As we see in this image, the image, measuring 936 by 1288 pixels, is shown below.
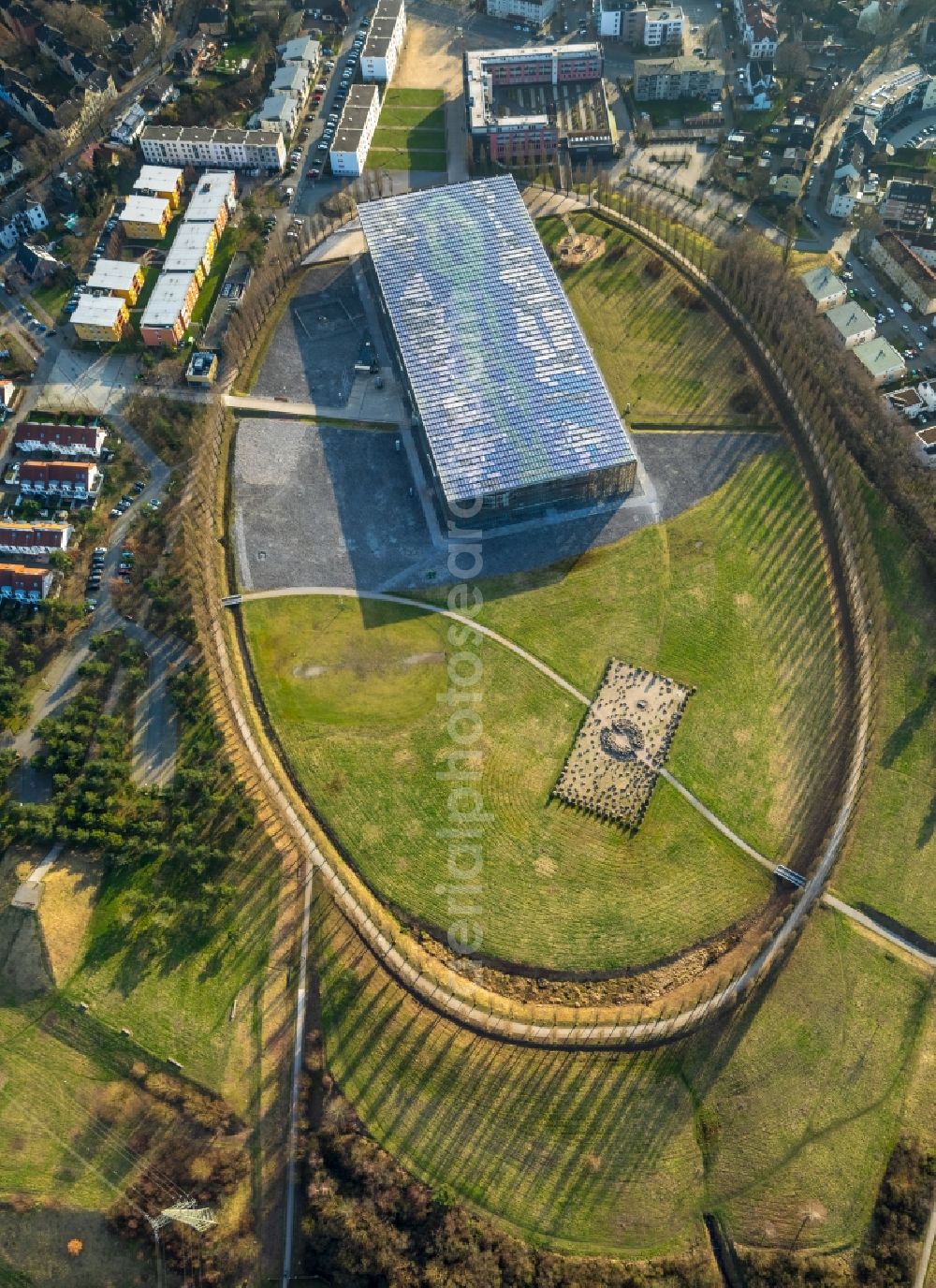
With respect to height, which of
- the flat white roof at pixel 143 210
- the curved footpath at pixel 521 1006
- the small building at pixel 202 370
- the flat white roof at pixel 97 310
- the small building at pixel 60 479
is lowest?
the curved footpath at pixel 521 1006

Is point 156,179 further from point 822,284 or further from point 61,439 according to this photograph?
point 822,284

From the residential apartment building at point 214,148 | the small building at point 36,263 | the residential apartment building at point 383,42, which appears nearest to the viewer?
the small building at point 36,263

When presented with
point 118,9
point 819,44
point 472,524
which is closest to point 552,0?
point 819,44

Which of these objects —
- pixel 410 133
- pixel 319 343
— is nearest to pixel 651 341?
pixel 319 343

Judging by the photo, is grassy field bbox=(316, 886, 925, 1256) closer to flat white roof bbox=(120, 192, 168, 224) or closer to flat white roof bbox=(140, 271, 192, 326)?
flat white roof bbox=(140, 271, 192, 326)

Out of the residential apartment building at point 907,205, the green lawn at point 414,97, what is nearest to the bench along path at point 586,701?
the residential apartment building at point 907,205

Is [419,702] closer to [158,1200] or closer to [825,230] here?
[158,1200]

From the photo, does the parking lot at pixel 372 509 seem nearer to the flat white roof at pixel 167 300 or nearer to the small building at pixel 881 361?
the small building at pixel 881 361
